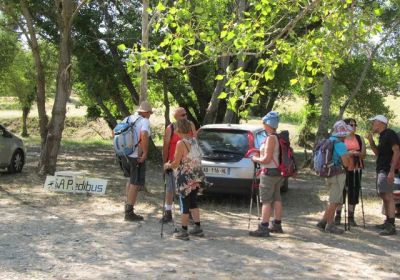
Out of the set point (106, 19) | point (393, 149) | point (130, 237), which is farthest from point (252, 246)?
point (106, 19)

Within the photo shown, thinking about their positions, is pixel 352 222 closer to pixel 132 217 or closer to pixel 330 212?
pixel 330 212

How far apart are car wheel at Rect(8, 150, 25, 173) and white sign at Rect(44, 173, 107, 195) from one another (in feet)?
11.7

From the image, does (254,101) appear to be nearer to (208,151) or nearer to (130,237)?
(130,237)

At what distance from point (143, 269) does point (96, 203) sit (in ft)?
14.6

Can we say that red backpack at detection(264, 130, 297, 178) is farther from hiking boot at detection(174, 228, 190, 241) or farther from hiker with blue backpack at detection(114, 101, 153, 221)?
hiker with blue backpack at detection(114, 101, 153, 221)

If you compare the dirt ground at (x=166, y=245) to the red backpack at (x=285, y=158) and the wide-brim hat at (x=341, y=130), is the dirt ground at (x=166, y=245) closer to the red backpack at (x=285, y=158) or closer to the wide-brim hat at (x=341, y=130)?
the red backpack at (x=285, y=158)

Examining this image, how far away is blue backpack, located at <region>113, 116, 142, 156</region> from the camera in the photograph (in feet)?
28.0

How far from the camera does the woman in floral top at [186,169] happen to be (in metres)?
7.32

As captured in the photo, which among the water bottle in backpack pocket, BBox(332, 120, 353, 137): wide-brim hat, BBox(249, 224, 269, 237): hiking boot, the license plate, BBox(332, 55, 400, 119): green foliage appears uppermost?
BBox(332, 55, 400, 119): green foliage

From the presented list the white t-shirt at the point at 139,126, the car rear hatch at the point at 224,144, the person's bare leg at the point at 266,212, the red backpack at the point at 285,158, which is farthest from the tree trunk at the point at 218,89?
the person's bare leg at the point at 266,212

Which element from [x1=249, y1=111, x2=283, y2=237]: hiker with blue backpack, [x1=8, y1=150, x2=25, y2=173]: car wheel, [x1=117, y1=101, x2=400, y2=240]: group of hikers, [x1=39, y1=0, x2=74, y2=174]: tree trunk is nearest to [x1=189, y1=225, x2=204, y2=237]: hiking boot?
[x1=117, y1=101, x2=400, y2=240]: group of hikers

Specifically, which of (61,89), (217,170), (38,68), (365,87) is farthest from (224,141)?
(365,87)

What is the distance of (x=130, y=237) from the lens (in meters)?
7.50

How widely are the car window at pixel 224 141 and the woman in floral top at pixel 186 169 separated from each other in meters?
2.66
